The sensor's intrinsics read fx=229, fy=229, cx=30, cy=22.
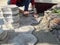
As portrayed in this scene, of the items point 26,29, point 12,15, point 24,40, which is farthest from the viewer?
point 12,15

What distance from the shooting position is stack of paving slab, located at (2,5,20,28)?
5531mm

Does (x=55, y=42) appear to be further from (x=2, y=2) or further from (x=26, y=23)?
(x=2, y=2)

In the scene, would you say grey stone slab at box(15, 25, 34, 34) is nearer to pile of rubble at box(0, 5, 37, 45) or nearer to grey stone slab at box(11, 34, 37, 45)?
pile of rubble at box(0, 5, 37, 45)

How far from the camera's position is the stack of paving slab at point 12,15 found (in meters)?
5.53

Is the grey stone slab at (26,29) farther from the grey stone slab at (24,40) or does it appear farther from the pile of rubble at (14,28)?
the grey stone slab at (24,40)

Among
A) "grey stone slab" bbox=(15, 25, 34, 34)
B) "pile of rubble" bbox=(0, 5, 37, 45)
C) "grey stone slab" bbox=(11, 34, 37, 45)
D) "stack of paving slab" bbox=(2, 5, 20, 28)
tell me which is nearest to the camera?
"grey stone slab" bbox=(11, 34, 37, 45)

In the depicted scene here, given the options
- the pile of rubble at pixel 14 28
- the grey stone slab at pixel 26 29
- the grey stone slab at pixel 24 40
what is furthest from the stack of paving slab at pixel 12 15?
the grey stone slab at pixel 24 40

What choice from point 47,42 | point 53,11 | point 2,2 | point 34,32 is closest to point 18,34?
point 34,32

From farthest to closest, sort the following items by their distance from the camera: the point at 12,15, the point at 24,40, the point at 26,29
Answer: the point at 12,15
the point at 26,29
the point at 24,40

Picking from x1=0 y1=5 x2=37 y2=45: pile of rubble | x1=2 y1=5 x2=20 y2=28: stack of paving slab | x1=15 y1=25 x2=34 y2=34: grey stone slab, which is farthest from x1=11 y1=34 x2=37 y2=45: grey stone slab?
x1=2 y1=5 x2=20 y2=28: stack of paving slab

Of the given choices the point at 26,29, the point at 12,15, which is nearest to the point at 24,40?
the point at 26,29

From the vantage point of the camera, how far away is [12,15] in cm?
557

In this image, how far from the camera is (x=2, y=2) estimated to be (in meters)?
7.73

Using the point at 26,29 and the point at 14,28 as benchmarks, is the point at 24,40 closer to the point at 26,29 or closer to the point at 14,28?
the point at 26,29
